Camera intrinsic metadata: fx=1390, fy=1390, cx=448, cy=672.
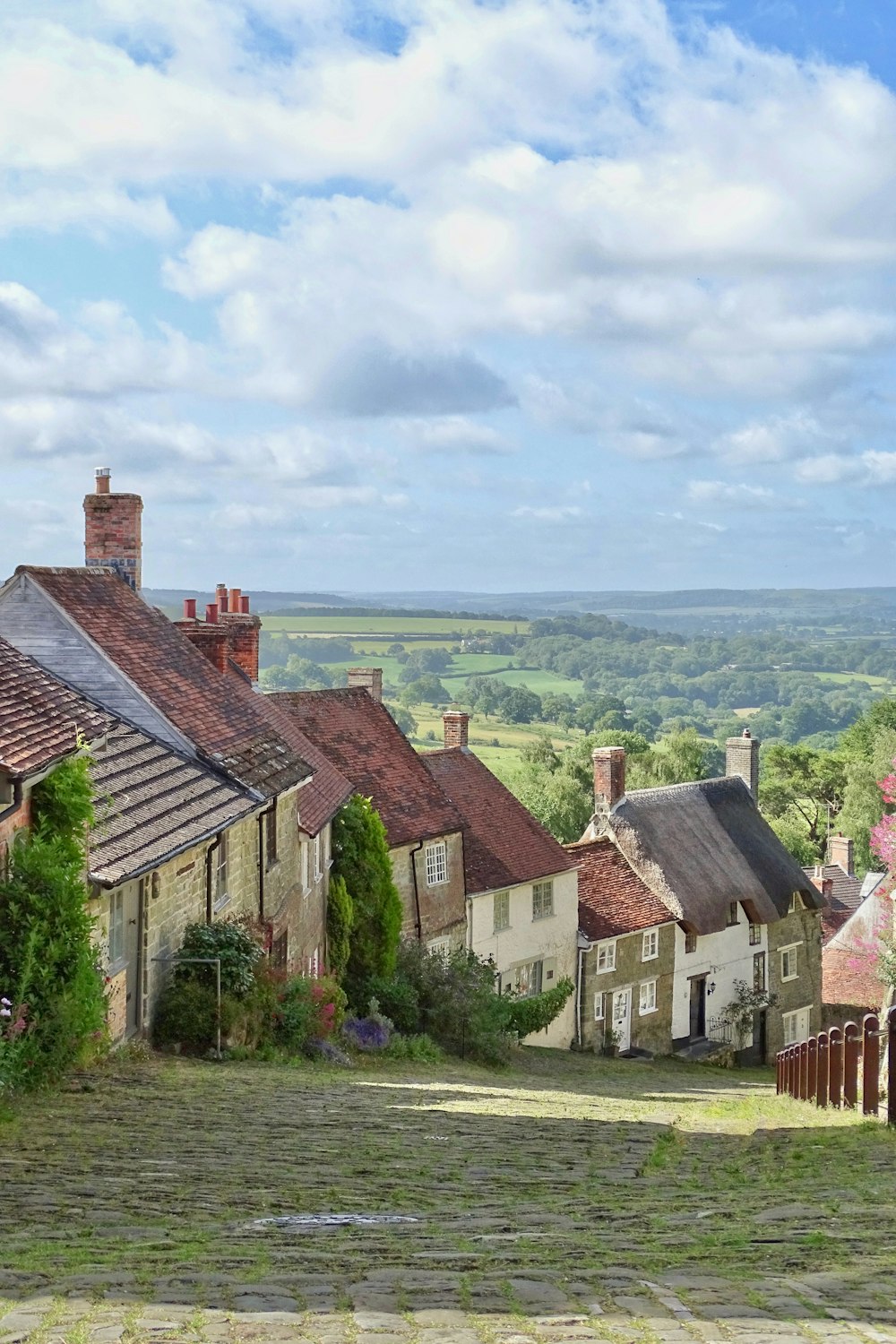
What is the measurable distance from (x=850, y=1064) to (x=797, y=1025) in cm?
3393

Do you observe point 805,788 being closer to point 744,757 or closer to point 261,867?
point 744,757

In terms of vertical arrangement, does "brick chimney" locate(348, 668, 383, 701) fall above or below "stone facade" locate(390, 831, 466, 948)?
above

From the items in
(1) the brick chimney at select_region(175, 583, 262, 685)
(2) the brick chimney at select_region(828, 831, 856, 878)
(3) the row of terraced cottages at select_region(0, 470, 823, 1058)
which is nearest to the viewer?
(3) the row of terraced cottages at select_region(0, 470, 823, 1058)

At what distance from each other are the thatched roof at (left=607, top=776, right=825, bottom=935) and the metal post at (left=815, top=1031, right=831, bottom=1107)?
79.6 ft

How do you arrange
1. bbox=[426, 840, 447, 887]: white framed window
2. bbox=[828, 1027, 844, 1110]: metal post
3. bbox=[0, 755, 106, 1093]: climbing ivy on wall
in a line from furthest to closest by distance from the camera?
1. bbox=[426, 840, 447, 887]: white framed window
2. bbox=[828, 1027, 844, 1110]: metal post
3. bbox=[0, 755, 106, 1093]: climbing ivy on wall

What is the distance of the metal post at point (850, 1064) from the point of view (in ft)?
49.3

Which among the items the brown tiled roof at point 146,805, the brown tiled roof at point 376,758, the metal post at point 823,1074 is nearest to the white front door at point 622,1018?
the brown tiled roof at point 376,758

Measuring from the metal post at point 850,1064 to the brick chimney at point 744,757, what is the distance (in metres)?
34.7

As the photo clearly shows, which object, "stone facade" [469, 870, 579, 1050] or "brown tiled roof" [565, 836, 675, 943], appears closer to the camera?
"stone facade" [469, 870, 579, 1050]

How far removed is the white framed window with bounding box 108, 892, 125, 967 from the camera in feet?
53.9

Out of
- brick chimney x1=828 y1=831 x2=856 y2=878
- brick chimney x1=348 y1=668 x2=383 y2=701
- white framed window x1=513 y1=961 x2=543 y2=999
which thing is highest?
brick chimney x1=348 y1=668 x2=383 y2=701

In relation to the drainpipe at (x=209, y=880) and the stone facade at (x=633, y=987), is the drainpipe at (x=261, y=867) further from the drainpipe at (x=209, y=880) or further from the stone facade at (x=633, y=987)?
the stone facade at (x=633, y=987)

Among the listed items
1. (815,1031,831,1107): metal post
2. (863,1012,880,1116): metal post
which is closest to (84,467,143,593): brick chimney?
(815,1031,831,1107): metal post

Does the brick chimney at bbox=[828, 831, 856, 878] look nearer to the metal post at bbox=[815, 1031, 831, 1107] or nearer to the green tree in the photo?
the green tree
